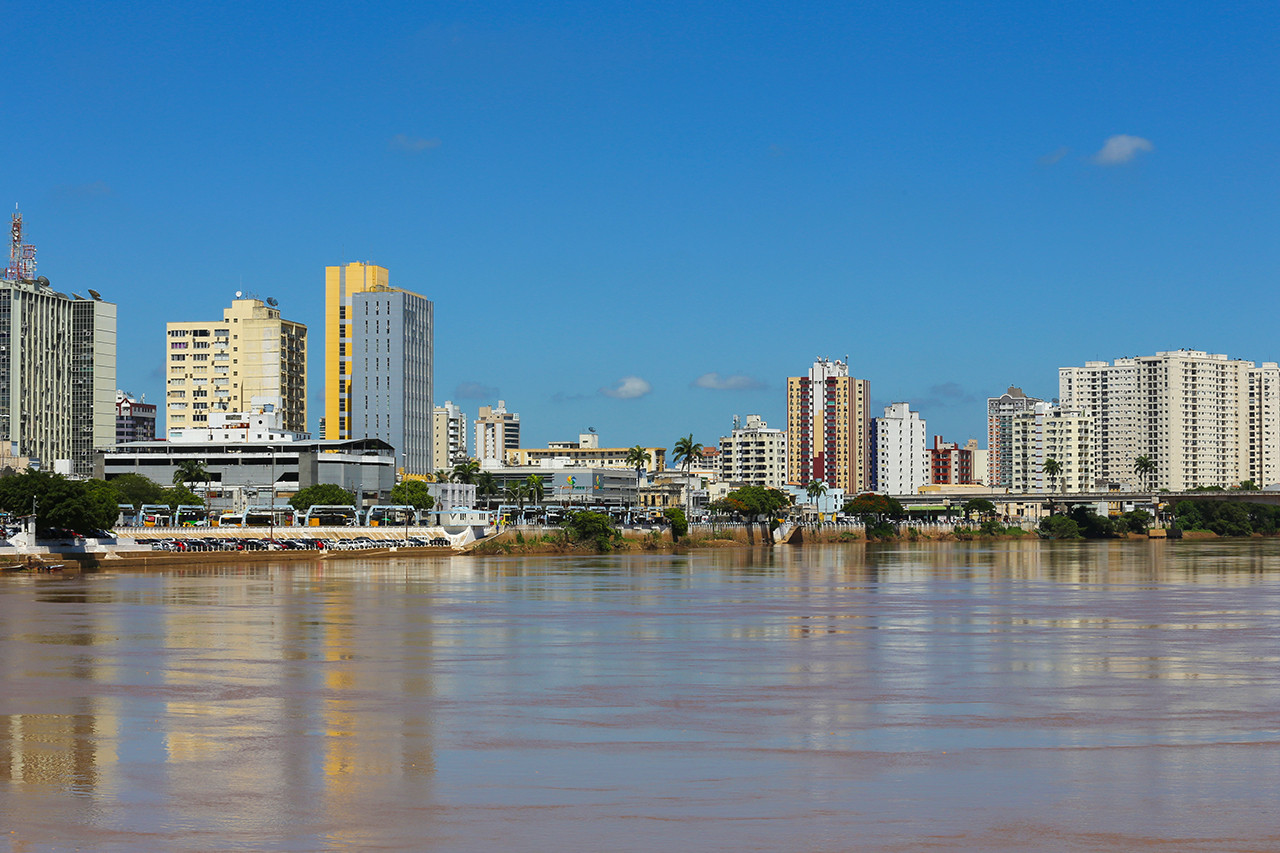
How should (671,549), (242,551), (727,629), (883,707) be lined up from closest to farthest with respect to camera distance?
(883,707), (727,629), (242,551), (671,549)

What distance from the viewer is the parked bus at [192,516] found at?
483 ft

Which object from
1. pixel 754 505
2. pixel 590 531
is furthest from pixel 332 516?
pixel 754 505

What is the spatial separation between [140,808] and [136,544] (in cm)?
8843

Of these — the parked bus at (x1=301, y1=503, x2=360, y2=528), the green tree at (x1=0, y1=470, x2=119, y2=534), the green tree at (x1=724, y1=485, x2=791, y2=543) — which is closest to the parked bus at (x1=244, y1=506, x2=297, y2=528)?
the parked bus at (x1=301, y1=503, x2=360, y2=528)

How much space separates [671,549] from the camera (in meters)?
164

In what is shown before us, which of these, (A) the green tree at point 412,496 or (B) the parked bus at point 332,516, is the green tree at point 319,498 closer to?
(B) the parked bus at point 332,516

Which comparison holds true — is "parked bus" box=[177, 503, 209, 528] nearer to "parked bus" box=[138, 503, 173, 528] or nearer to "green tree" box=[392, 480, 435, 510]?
"parked bus" box=[138, 503, 173, 528]

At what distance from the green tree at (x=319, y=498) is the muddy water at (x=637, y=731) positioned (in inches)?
4321

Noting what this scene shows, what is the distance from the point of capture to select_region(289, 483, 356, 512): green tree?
16175 centimetres

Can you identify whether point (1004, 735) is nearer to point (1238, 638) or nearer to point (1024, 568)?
point (1238, 638)

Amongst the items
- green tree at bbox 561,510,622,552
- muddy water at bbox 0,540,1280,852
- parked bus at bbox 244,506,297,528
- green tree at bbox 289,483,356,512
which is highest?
green tree at bbox 289,483,356,512

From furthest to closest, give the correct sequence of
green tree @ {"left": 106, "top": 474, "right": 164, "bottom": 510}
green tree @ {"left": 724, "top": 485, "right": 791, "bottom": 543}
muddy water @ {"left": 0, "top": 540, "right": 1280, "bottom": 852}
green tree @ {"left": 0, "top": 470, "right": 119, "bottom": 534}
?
green tree @ {"left": 724, "top": 485, "right": 791, "bottom": 543} < green tree @ {"left": 106, "top": 474, "right": 164, "bottom": 510} < green tree @ {"left": 0, "top": 470, "right": 119, "bottom": 534} < muddy water @ {"left": 0, "top": 540, "right": 1280, "bottom": 852}

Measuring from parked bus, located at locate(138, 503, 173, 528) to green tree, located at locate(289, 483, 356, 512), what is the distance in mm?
14454

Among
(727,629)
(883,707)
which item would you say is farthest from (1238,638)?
(883,707)
